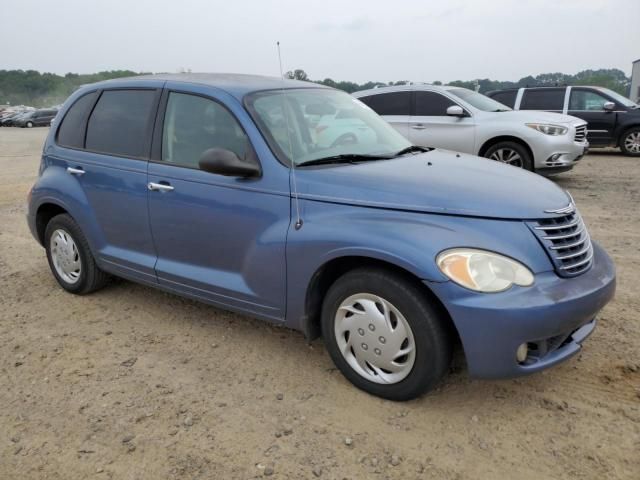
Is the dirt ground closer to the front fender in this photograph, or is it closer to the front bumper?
the front bumper

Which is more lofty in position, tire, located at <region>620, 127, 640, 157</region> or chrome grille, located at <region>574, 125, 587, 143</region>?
chrome grille, located at <region>574, 125, 587, 143</region>

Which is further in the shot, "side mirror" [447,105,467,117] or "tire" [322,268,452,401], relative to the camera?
"side mirror" [447,105,467,117]

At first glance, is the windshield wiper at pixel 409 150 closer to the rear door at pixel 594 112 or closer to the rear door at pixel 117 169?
the rear door at pixel 117 169

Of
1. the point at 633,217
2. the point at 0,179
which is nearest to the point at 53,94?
the point at 0,179

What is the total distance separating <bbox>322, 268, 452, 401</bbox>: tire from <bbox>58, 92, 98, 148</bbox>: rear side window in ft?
8.85

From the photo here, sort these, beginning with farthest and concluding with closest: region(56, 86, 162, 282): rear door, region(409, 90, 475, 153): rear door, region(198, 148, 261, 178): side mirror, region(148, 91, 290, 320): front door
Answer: region(409, 90, 475, 153): rear door
region(56, 86, 162, 282): rear door
region(148, 91, 290, 320): front door
region(198, 148, 261, 178): side mirror

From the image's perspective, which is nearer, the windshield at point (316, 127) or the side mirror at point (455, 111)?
the windshield at point (316, 127)

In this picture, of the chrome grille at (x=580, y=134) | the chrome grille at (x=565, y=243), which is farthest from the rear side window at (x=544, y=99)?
the chrome grille at (x=565, y=243)

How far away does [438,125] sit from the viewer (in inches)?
375

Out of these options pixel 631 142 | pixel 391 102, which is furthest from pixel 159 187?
pixel 631 142

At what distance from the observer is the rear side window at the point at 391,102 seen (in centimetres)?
988

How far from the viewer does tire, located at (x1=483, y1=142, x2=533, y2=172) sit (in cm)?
896

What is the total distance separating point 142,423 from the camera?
293 cm

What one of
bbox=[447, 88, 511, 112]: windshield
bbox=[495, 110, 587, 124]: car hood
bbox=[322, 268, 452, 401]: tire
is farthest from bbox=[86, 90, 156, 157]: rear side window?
bbox=[447, 88, 511, 112]: windshield
